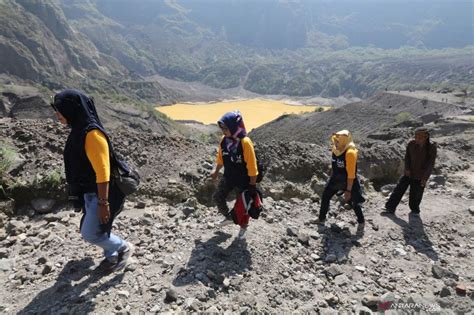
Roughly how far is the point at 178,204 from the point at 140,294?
2.34 meters

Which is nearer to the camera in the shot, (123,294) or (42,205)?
(123,294)

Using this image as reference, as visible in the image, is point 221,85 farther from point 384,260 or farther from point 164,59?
point 384,260

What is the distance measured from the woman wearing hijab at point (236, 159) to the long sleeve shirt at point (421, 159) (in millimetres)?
2748

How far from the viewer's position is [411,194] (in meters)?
6.09

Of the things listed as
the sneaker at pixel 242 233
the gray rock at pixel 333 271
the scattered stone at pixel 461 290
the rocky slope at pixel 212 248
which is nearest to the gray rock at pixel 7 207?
the rocky slope at pixel 212 248

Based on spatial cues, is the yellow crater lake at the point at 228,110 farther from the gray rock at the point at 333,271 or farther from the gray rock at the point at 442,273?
the gray rock at the point at 333,271

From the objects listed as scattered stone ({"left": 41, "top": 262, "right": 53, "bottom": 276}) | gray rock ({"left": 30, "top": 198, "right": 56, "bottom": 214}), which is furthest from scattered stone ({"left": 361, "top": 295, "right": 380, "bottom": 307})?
gray rock ({"left": 30, "top": 198, "right": 56, "bottom": 214})

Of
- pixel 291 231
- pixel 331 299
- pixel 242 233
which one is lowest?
pixel 331 299

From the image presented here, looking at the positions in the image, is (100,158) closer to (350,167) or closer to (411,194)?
(350,167)

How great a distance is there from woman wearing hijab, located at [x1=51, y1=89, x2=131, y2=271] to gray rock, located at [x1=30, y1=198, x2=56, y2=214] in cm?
188

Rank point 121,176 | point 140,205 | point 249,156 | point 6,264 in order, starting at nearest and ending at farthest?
1. point 121,176
2. point 6,264
3. point 249,156
4. point 140,205

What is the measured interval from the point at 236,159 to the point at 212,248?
1007 mm

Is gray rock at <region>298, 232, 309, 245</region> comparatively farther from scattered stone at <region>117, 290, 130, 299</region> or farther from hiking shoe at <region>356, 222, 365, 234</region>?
scattered stone at <region>117, 290, 130, 299</region>

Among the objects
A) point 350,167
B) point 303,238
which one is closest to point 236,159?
point 303,238
